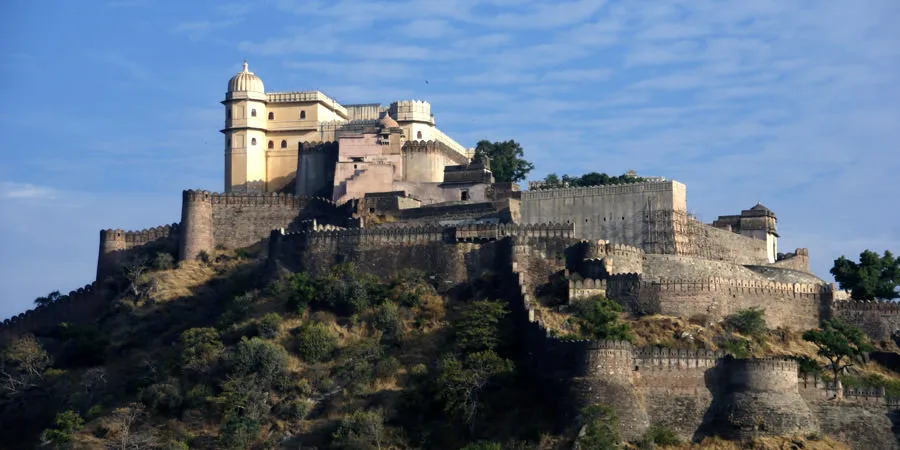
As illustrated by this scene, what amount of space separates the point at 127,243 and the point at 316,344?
1908 cm

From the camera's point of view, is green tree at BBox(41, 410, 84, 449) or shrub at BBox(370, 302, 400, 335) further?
shrub at BBox(370, 302, 400, 335)

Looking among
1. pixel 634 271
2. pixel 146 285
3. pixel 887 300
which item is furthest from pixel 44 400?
pixel 887 300

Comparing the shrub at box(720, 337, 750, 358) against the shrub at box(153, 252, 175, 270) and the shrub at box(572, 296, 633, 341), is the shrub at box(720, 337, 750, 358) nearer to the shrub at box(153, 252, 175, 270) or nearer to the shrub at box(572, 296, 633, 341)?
the shrub at box(572, 296, 633, 341)

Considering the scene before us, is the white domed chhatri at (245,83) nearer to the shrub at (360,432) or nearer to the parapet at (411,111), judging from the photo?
the parapet at (411,111)

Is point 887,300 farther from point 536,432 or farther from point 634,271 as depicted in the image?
point 536,432

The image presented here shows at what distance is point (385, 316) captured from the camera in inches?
2992

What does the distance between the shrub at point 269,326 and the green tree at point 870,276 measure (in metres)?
25.9

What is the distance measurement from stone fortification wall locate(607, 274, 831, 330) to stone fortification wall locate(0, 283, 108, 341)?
87.5 feet

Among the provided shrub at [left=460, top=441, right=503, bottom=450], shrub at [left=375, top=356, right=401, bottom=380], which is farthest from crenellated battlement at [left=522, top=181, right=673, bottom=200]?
shrub at [left=460, top=441, right=503, bottom=450]

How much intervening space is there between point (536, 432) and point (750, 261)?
88.5 ft

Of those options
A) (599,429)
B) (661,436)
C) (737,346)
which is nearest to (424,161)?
(737,346)

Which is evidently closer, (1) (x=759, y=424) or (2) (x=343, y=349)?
(1) (x=759, y=424)

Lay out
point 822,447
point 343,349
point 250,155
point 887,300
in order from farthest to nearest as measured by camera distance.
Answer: point 250,155 < point 887,300 < point 343,349 < point 822,447

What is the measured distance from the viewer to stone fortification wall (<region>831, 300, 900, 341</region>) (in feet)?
253
